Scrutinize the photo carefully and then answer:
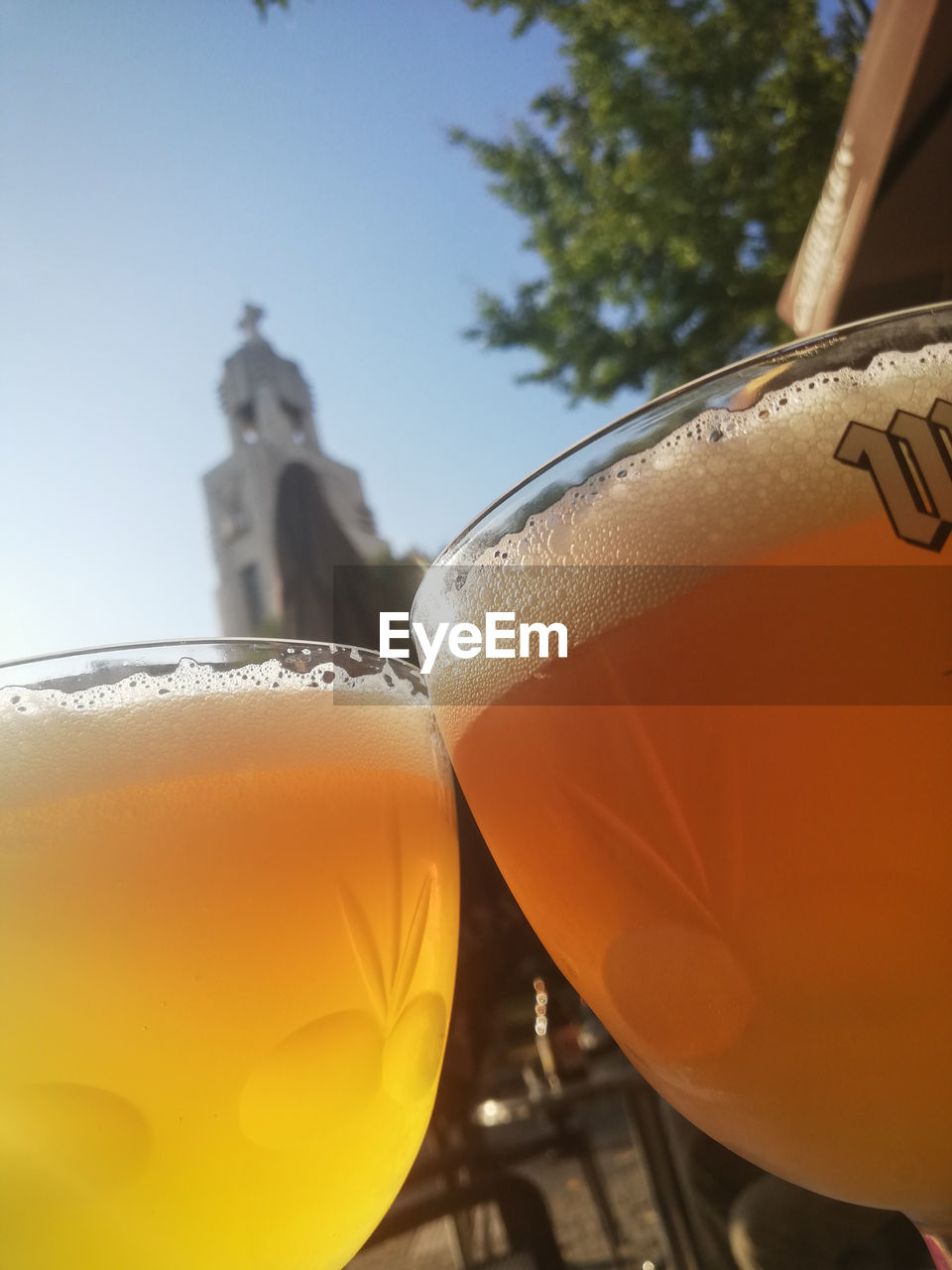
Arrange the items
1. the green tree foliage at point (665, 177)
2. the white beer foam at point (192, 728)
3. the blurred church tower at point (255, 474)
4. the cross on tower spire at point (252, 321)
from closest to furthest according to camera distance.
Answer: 1. the white beer foam at point (192, 728)
2. the green tree foliage at point (665, 177)
3. the blurred church tower at point (255, 474)
4. the cross on tower spire at point (252, 321)

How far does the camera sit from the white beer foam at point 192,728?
424 millimetres

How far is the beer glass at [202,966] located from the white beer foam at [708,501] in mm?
122

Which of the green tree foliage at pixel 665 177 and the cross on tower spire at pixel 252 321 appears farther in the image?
the cross on tower spire at pixel 252 321

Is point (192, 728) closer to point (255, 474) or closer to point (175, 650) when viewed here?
point (175, 650)

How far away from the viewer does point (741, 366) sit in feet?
1.16

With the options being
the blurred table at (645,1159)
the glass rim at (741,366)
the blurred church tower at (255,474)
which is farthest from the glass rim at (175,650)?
the blurred church tower at (255,474)

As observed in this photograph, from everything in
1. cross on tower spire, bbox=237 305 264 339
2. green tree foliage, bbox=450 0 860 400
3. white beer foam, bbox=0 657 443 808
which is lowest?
white beer foam, bbox=0 657 443 808

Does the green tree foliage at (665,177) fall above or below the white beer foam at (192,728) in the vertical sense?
above

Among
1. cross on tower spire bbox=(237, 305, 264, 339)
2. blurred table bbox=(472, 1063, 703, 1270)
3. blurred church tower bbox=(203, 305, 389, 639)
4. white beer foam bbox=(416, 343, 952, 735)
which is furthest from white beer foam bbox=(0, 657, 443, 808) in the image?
cross on tower spire bbox=(237, 305, 264, 339)

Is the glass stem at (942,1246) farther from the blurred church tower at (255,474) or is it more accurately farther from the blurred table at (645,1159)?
the blurred church tower at (255,474)

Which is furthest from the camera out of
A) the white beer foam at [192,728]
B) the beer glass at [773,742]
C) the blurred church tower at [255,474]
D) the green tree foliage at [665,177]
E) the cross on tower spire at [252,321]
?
the cross on tower spire at [252,321]

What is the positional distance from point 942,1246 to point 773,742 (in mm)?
206

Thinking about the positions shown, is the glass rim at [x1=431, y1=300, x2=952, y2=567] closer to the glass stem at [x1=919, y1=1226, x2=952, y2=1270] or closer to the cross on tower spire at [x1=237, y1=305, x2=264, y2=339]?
the glass stem at [x1=919, y1=1226, x2=952, y2=1270]

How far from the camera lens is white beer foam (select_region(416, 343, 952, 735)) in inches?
12.8
